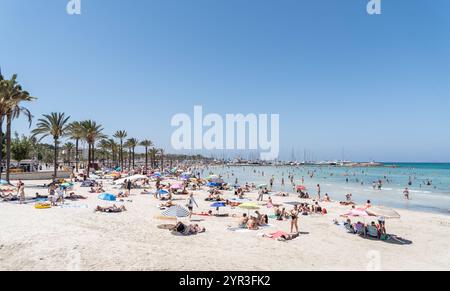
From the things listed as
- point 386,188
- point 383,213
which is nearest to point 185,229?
point 383,213

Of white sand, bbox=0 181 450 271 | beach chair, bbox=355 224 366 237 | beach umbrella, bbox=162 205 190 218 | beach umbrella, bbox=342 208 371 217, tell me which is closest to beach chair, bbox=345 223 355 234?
beach chair, bbox=355 224 366 237

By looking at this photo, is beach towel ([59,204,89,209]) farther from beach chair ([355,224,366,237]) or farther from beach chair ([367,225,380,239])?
beach chair ([367,225,380,239])

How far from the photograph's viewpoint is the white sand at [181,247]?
10.2 metres

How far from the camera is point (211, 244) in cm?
1295

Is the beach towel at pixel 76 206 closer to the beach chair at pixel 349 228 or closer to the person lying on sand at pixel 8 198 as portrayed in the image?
the person lying on sand at pixel 8 198

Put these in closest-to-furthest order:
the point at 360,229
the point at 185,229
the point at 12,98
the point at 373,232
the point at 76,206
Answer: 1. the point at 185,229
2. the point at 373,232
3. the point at 360,229
4. the point at 76,206
5. the point at 12,98

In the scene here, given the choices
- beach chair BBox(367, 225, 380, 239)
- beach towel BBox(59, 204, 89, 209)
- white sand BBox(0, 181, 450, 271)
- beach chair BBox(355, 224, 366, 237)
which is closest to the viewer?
→ white sand BBox(0, 181, 450, 271)

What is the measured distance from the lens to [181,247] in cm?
1223

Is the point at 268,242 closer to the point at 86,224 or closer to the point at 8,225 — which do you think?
the point at 86,224

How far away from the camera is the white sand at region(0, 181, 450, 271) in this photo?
1016 cm

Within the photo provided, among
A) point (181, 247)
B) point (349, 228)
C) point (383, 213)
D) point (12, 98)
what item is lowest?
point (349, 228)

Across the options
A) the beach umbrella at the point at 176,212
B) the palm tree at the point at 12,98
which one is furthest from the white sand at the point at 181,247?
the palm tree at the point at 12,98

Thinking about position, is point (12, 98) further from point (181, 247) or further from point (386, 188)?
point (386, 188)
